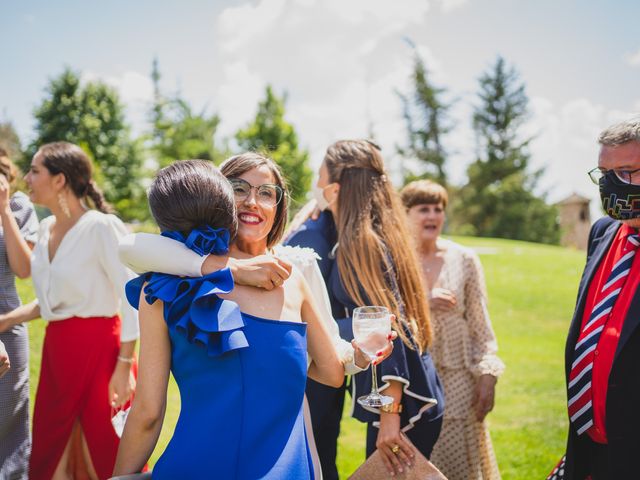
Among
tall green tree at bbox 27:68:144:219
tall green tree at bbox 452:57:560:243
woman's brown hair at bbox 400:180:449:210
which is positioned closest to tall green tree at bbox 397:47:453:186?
tall green tree at bbox 452:57:560:243

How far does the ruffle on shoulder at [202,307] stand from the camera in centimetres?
186

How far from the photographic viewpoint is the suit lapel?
2980mm

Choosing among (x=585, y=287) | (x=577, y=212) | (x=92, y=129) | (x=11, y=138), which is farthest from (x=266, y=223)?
(x=577, y=212)

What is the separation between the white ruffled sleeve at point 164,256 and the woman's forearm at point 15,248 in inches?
92.2

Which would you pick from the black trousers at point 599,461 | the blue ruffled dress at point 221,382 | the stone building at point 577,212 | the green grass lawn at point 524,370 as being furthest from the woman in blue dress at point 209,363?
the stone building at point 577,212

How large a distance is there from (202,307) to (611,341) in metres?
2.13

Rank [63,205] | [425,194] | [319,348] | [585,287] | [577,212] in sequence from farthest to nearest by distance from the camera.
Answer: [577,212] < [425,194] < [63,205] < [585,287] < [319,348]

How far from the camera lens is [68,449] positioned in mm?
3734

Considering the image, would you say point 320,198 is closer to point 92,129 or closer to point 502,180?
point 92,129

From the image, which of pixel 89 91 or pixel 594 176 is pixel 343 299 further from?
pixel 89 91

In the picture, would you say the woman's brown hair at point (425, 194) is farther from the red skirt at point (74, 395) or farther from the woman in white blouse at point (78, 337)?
the red skirt at point (74, 395)

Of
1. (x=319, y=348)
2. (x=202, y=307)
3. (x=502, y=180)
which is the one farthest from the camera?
(x=502, y=180)

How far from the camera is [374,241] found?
10.4 ft

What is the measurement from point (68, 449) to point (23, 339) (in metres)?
0.88
